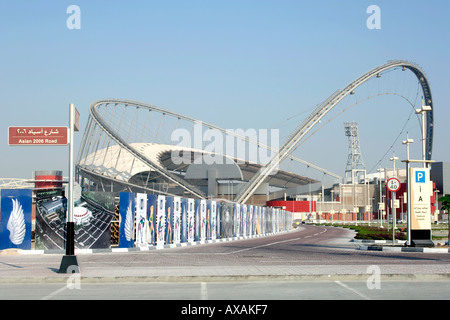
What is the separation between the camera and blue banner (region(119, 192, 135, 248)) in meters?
33.4

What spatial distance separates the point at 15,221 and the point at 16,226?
10.8 inches

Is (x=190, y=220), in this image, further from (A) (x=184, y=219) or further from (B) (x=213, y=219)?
(B) (x=213, y=219)

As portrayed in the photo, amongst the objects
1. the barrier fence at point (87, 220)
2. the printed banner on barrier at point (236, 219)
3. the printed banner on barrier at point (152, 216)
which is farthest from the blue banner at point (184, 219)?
the printed banner on barrier at point (236, 219)

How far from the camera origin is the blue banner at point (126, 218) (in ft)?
110

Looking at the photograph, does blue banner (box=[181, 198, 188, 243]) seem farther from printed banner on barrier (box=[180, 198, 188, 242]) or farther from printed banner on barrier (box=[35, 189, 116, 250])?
printed banner on barrier (box=[35, 189, 116, 250])

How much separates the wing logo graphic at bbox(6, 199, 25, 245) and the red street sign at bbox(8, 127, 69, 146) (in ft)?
43.8

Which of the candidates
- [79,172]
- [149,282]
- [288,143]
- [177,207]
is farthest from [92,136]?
[149,282]

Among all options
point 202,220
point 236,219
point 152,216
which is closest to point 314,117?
point 236,219

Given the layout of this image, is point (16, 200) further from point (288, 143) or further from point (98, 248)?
point (288, 143)

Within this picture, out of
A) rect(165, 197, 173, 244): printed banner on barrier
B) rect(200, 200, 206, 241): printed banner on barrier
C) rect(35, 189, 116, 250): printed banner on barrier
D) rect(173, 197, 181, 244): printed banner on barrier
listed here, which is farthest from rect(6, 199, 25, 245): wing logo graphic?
rect(200, 200, 206, 241): printed banner on barrier

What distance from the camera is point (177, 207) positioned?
40406 millimetres

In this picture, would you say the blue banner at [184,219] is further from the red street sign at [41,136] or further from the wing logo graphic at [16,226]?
the red street sign at [41,136]

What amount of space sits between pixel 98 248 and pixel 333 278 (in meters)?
18.5
